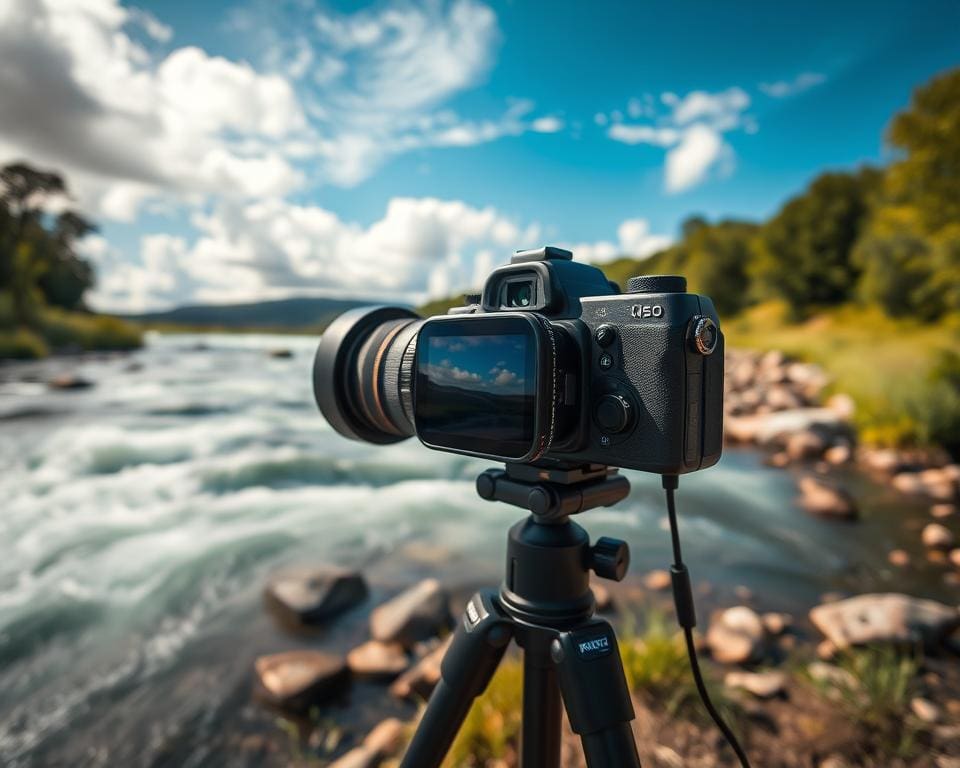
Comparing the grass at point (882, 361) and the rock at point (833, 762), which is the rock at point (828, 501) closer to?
the grass at point (882, 361)

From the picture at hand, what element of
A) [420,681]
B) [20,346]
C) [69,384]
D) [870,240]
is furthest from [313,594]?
[20,346]

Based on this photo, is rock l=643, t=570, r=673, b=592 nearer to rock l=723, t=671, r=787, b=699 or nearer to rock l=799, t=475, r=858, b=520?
rock l=723, t=671, r=787, b=699

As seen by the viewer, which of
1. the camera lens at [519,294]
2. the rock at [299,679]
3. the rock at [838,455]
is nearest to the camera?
the camera lens at [519,294]

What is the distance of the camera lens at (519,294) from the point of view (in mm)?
1176

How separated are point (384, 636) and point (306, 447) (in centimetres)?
529

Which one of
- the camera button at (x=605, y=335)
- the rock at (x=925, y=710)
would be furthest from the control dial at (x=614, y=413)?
the rock at (x=925, y=710)

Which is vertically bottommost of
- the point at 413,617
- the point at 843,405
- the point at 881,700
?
the point at 413,617

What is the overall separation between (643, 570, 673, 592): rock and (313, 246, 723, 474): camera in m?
3.12

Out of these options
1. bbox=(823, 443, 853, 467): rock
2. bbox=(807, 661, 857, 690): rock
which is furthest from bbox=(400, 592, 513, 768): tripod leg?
bbox=(823, 443, 853, 467): rock

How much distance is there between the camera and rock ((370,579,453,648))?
10.1 feet

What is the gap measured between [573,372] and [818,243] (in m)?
24.3

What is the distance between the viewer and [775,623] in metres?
3.16

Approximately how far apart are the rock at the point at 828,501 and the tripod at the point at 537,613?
5415 millimetres

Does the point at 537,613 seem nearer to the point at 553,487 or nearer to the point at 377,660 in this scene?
the point at 553,487
